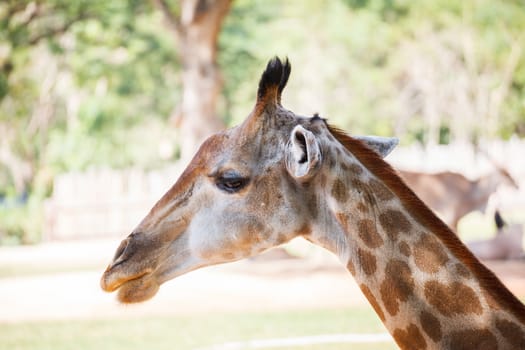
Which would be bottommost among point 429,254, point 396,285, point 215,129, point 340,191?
point 215,129

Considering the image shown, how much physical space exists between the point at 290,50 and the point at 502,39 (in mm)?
11903

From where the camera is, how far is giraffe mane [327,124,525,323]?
3.10 metres

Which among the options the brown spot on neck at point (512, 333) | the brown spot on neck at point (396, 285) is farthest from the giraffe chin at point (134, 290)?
the brown spot on neck at point (512, 333)

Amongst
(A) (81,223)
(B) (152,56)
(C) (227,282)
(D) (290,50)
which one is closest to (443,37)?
(D) (290,50)

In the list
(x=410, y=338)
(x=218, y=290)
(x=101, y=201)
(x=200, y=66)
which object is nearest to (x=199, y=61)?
(x=200, y=66)

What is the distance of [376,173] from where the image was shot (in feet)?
11.0

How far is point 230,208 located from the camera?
138 inches

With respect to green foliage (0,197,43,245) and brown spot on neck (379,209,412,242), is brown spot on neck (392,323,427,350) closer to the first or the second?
brown spot on neck (379,209,412,242)

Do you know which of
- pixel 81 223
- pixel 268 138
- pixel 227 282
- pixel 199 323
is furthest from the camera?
pixel 81 223

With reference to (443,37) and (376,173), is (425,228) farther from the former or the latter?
(443,37)

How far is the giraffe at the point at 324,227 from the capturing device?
3.11m

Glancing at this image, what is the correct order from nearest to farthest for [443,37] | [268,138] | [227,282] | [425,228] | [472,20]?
[425,228] < [268,138] < [227,282] < [472,20] < [443,37]

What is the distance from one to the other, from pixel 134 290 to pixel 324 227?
915 mm

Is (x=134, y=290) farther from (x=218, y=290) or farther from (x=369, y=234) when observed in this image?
(x=218, y=290)
